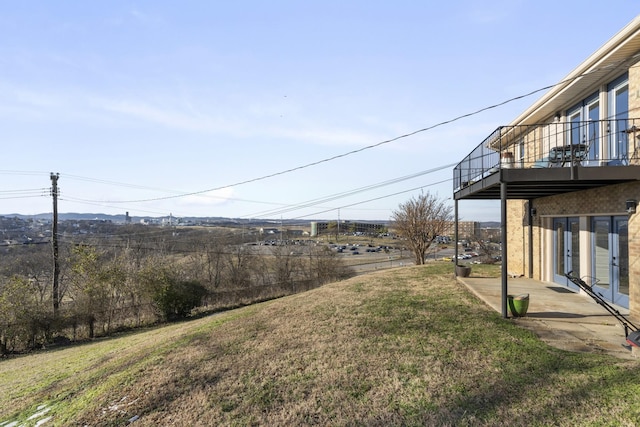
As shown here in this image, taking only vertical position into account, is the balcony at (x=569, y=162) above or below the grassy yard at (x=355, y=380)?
above

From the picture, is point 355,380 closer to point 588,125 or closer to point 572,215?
point 572,215

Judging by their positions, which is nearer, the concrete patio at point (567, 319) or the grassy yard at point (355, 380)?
the grassy yard at point (355, 380)

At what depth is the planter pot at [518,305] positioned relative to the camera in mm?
6980

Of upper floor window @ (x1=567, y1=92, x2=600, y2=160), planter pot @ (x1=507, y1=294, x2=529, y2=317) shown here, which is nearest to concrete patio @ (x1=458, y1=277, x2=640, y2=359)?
planter pot @ (x1=507, y1=294, x2=529, y2=317)

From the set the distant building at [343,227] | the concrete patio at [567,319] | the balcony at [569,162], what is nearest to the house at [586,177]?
the balcony at [569,162]

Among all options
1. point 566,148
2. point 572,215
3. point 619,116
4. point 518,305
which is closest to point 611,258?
point 572,215

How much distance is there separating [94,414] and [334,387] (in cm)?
332

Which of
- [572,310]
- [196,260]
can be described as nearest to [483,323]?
[572,310]

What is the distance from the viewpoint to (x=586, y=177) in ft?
22.5

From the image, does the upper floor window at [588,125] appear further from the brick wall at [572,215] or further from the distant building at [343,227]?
the distant building at [343,227]

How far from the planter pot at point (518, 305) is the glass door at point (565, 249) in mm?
3729

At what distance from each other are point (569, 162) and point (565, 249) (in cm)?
318

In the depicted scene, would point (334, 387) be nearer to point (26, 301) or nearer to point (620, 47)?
point (620, 47)

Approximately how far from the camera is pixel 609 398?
3.81m
